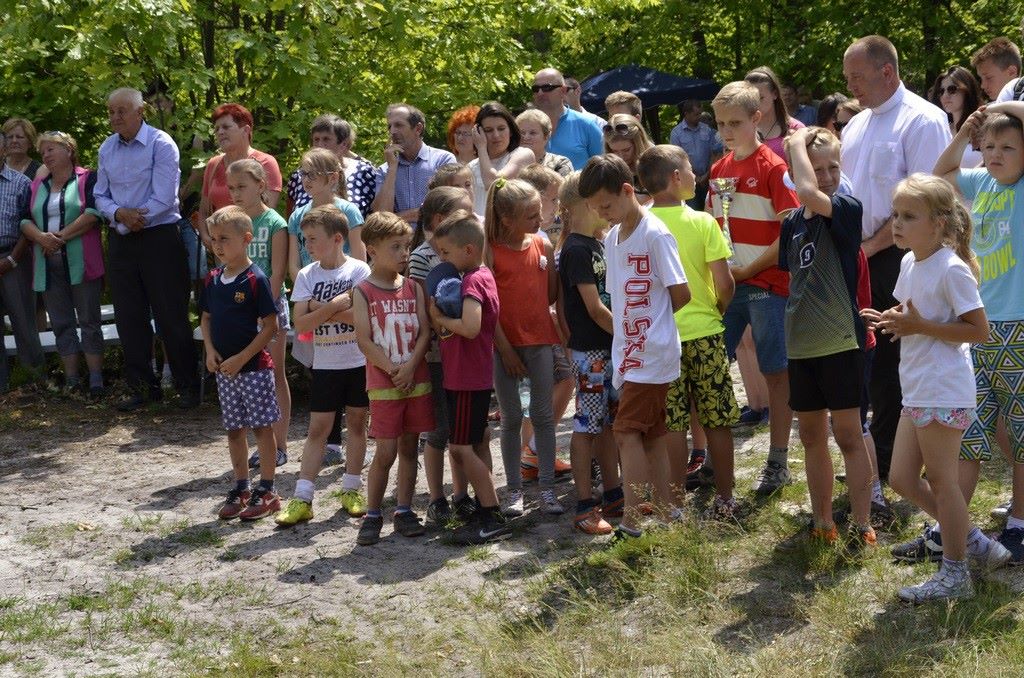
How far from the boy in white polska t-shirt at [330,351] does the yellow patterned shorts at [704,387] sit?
5.99 feet

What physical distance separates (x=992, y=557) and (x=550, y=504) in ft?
7.58

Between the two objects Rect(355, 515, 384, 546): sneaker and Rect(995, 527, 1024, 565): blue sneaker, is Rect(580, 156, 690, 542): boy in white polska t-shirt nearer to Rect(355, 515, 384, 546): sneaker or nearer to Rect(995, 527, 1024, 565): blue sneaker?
Rect(355, 515, 384, 546): sneaker

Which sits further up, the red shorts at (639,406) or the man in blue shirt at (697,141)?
the man in blue shirt at (697,141)

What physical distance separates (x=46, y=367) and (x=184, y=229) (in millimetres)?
1741

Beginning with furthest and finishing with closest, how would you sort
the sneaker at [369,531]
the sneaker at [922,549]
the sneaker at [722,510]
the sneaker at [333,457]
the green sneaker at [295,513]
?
the sneaker at [333,457] < the green sneaker at [295,513] < the sneaker at [369,531] < the sneaker at [722,510] < the sneaker at [922,549]

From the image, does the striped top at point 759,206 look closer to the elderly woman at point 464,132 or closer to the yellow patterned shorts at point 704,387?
the yellow patterned shorts at point 704,387

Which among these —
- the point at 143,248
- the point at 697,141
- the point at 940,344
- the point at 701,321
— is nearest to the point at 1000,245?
the point at 940,344

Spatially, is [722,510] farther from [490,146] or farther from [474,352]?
[490,146]

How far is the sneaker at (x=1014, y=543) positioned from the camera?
17.7 ft

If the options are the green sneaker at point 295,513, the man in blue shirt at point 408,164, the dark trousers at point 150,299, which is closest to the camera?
the green sneaker at point 295,513

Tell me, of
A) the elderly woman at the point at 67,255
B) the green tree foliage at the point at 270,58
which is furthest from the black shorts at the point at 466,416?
the elderly woman at the point at 67,255

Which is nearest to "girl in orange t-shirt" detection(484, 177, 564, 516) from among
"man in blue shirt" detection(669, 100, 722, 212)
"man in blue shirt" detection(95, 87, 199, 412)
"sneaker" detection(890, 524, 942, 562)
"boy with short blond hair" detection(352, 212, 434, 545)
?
"boy with short blond hair" detection(352, 212, 434, 545)

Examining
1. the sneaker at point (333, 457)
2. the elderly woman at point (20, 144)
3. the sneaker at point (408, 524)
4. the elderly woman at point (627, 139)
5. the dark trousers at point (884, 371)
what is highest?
the elderly woman at point (20, 144)

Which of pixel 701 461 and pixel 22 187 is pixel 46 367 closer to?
pixel 22 187
